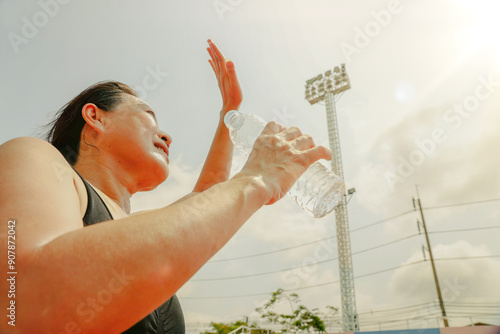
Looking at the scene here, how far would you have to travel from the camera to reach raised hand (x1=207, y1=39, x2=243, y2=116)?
192 centimetres

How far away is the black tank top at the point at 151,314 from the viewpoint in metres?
0.90

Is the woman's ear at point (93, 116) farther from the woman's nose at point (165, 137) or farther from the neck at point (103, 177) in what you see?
the woman's nose at point (165, 137)

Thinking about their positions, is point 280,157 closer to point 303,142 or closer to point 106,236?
point 303,142

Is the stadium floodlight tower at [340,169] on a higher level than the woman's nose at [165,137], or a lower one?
higher

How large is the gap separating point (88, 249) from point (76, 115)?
1042 mm

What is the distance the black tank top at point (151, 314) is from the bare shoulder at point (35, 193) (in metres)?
0.14

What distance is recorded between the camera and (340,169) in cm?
2039

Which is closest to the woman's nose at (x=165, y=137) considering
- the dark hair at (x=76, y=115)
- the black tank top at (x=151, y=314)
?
the dark hair at (x=76, y=115)

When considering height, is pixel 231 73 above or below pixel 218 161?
above

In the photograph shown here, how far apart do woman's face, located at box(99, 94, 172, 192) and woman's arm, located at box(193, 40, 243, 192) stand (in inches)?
14.5

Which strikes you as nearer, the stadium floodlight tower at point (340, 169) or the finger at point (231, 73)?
the finger at point (231, 73)

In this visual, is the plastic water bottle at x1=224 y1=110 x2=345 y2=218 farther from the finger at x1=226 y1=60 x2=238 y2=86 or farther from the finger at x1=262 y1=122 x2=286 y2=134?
the finger at x1=262 y1=122 x2=286 y2=134

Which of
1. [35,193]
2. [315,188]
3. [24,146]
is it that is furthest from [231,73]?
[35,193]

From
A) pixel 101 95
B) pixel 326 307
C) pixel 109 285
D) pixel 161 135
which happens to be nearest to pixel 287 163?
pixel 109 285
